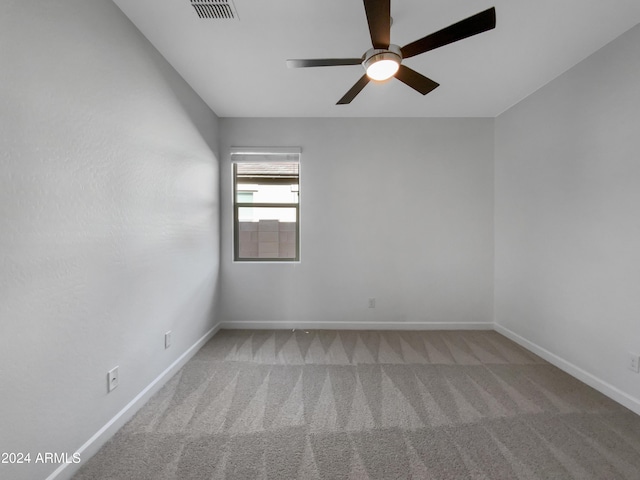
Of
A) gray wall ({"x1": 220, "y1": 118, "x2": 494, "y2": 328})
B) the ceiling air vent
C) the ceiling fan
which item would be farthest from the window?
the ceiling air vent

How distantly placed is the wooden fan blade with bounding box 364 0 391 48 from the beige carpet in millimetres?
2339

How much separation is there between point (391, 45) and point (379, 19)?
1.08 feet

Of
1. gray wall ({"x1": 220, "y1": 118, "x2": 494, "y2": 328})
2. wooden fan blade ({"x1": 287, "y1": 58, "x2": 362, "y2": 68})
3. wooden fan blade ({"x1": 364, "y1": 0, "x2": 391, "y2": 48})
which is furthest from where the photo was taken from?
gray wall ({"x1": 220, "y1": 118, "x2": 494, "y2": 328})

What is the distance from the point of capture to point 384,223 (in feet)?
11.3

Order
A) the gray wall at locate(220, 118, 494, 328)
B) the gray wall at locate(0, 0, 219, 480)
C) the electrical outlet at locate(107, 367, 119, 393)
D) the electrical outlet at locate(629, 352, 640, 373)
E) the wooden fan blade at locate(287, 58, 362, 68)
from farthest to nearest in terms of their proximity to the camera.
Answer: the gray wall at locate(220, 118, 494, 328) → the electrical outlet at locate(629, 352, 640, 373) → the wooden fan blade at locate(287, 58, 362, 68) → the electrical outlet at locate(107, 367, 119, 393) → the gray wall at locate(0, 0, 219, 480)

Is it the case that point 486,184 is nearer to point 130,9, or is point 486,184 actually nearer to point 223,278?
point 223,278

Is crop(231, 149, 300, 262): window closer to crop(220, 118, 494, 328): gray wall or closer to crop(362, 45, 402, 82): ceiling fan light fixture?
crop(220, 118, 494, 328): gray wall

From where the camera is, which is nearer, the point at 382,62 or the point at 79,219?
the point at 79,219

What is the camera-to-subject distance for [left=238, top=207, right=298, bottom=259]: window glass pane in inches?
140

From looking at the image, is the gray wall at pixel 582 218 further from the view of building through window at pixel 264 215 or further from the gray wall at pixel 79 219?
the gray wall at pixel 79 219

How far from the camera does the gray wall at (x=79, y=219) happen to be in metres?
1.14

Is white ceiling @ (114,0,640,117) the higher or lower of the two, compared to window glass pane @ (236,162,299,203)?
higher

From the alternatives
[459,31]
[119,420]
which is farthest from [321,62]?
[119,420]

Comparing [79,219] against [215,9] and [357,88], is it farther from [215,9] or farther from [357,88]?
[357,88]
